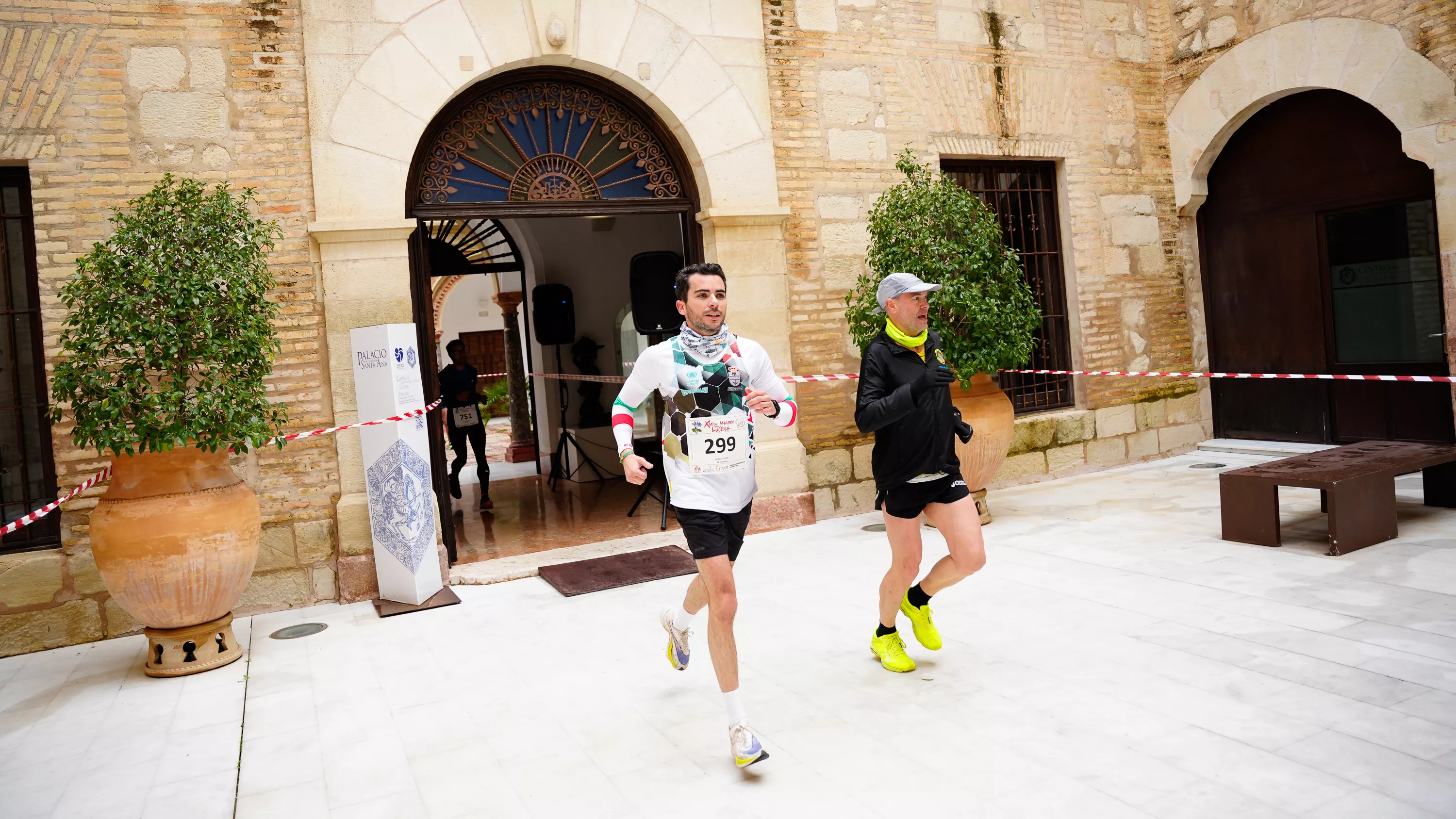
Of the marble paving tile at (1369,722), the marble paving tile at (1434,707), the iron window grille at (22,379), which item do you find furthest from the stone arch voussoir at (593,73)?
the marble paving tile at (1434,707)

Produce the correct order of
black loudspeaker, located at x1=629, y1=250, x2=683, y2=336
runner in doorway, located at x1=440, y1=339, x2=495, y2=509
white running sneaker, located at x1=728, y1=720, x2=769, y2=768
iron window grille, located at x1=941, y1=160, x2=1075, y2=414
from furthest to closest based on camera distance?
runner in doorway, located at x1=440, y1=339, x2=495, y2=509, black loudspeaker, located at x1=629, y1=250, x2=683, y2=336, iron window grille, located at x1=941, y1=160, x2=1075, y2=414, white running sneaker, located at x1=728, y1=720, x2=769, y2=768

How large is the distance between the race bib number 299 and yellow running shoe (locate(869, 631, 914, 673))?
120cm

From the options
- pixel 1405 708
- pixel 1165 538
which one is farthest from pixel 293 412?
pixel 1405 708

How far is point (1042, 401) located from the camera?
8.83m

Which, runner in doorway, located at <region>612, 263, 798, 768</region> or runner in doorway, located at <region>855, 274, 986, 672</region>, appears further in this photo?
runner in doorway, located at <region>855, 274, 986, 672</region>

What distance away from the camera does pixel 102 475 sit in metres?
5.38

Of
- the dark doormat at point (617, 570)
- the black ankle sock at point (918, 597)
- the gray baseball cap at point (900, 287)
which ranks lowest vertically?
the dark doormat at point (617, 570)

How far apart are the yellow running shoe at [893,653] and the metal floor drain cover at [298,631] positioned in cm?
310

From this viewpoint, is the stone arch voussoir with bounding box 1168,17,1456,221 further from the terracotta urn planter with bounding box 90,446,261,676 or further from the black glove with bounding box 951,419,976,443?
the terracotta urn planter with bounding box 90,446,261,676

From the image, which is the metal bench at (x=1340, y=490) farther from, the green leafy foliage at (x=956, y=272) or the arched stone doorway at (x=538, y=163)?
the arched stone doorway at (x=538, y=163)

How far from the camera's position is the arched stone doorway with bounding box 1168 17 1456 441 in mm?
7395

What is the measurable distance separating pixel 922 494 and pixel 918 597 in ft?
1.56

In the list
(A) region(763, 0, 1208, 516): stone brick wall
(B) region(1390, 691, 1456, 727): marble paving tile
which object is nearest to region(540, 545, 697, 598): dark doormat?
(A) region(763, 0, 1208, 516): stone brick wall

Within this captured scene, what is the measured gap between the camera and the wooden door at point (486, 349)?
25.3 meters
